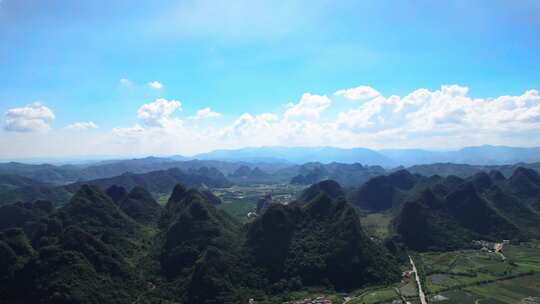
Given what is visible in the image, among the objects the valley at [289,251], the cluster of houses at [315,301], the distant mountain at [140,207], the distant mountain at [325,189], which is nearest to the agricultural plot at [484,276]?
the valley at [289,251]

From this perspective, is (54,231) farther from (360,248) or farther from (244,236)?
(360,248)

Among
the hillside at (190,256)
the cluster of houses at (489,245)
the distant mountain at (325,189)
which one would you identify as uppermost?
the distant mountain at (325,189)

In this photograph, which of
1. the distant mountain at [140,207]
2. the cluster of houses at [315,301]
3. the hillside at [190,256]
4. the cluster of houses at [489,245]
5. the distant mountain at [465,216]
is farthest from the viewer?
the distant mountain at [140,207]

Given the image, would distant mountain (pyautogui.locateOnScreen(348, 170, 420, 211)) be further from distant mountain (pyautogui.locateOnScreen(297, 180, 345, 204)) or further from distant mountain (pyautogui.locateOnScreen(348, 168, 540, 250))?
distant mountain (pyautogui.locateOnScreen(348, 168, 540, 250))

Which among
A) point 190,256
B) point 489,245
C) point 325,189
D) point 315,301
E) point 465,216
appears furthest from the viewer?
point 325,189

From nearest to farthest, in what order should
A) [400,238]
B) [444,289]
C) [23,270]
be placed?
[23,270] → [444,289] → [400,238]

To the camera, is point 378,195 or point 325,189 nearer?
point 325,189

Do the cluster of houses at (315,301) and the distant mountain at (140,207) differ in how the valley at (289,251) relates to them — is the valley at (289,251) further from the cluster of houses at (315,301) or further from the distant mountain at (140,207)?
the distant mountain at (140,207)

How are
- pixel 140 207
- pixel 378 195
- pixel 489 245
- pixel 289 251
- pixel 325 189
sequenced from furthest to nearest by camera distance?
1. pixel 378 195
2. pixel 325 189
3. pixel 140 207
4. pixel 489 245
5. pixel 289 251

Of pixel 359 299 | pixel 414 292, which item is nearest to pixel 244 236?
pixel 359 299

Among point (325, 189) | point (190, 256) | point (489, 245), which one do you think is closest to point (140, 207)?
point (190, 256)

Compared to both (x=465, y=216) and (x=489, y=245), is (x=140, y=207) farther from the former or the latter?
(x=489, y=245)
